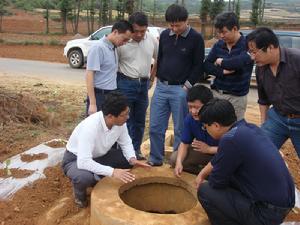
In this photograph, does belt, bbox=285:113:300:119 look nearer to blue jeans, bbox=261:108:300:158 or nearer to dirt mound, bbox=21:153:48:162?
blue jeans, bbox=261:108:300:158

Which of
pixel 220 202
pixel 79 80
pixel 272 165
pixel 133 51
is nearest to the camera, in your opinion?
pixel 272 165

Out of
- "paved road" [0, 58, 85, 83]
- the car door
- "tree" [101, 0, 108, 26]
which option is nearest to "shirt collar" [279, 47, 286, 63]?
"paved road" [0, 58, 85, 83]

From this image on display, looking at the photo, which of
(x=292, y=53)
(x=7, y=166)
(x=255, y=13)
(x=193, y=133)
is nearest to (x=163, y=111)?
(x=193, y=133)

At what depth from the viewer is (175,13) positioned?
167 inches

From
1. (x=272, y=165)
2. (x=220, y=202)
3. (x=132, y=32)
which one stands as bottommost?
(x=220, y=202)

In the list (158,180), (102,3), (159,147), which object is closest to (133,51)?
(159,147)

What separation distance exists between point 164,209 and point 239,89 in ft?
4.39

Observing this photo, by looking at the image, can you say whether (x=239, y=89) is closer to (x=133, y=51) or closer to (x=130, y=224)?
(x=133, y=51)

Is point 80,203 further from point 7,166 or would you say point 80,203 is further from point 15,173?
point 7,166

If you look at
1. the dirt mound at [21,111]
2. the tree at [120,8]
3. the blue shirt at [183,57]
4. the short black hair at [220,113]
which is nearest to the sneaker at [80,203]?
the blue shirt at [183,57]

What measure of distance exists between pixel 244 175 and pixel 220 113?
0.45 metres

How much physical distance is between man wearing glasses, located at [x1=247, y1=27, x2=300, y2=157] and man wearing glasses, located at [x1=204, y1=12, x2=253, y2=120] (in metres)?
0.34

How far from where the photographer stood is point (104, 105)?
3781 millimetres

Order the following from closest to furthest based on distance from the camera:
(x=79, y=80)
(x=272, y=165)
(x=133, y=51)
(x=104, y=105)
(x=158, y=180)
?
(x=272, y=165), (x=104, y=105), (x=158, y=180), (x=133, y=51), (x=79, y=80)
